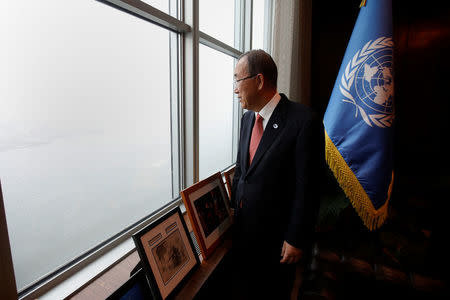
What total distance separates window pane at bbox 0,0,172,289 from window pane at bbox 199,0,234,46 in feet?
1.30

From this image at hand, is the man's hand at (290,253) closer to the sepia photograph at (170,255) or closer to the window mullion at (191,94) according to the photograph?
the sepia photograph at (170,255)

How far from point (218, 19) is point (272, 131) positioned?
43.2 inches

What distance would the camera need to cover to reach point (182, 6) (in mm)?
1137

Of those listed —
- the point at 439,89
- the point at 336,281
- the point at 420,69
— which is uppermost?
the point at 420,69

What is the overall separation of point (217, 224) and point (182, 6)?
1.06 meters

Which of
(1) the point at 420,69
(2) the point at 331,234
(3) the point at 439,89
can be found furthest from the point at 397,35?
(2) the point at 331,234

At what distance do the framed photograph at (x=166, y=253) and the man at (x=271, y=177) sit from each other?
279 mm

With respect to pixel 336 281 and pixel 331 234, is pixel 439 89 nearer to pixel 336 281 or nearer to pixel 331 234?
pixel 331 234

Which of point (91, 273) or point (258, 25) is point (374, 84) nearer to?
point (258, 25)

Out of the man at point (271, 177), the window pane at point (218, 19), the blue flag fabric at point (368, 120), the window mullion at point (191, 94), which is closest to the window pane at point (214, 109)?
the window pane at point (218, 19)

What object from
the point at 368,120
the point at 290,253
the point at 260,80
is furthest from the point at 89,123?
the point at 368,120

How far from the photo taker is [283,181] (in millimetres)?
878

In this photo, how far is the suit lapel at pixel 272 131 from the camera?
0.87 meters

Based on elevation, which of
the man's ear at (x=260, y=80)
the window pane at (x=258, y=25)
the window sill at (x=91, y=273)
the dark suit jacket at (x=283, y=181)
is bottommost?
the window sill at (x=91, y=273)
